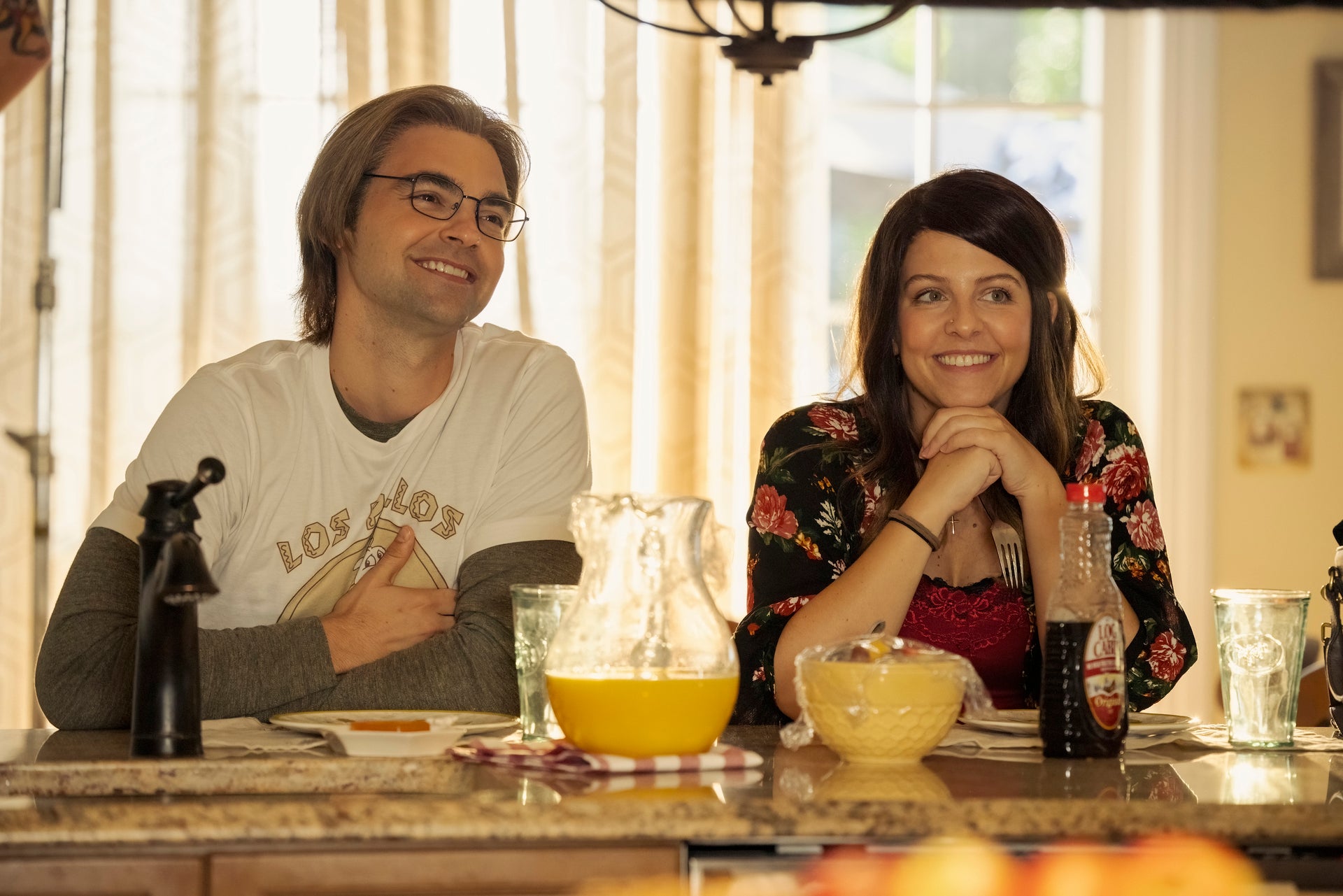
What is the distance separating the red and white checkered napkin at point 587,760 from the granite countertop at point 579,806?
0.02m

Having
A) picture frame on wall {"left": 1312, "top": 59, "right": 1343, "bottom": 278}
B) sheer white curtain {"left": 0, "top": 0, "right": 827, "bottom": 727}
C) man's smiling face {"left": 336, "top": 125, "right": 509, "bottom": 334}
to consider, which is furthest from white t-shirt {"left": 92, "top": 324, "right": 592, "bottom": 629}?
picture frame on wall {"left": 1312, "top": 59, "right": 1343, "bottom": 278}

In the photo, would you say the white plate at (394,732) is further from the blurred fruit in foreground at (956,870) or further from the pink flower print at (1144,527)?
the pink flower print at (1144,527)

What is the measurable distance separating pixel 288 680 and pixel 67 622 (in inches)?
10.6

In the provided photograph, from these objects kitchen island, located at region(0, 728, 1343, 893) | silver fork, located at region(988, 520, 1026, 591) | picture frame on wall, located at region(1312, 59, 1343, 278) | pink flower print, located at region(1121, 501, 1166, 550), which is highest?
picture frame on wall, located at region(1312, 59, 1343, 278)

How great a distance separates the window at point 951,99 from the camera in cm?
408

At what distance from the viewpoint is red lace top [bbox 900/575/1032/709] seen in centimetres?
171

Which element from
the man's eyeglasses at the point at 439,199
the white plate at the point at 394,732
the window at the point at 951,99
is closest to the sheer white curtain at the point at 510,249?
the window at the point at 951,99

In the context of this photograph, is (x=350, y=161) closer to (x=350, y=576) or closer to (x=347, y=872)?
(x=350, y=576)

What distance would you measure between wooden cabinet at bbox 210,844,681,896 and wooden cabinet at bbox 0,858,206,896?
2cm

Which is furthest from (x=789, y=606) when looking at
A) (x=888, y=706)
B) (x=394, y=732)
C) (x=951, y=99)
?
(x=951, y=99)

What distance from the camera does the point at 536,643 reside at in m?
1.22

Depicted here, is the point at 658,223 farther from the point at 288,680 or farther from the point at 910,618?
the point at 288,680

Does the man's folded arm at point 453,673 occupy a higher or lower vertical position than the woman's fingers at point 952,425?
lower

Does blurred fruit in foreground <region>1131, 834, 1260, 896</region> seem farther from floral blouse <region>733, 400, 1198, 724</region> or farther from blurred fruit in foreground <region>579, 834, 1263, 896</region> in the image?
floral blouse <region>733, 400, 1198, 724</region>
